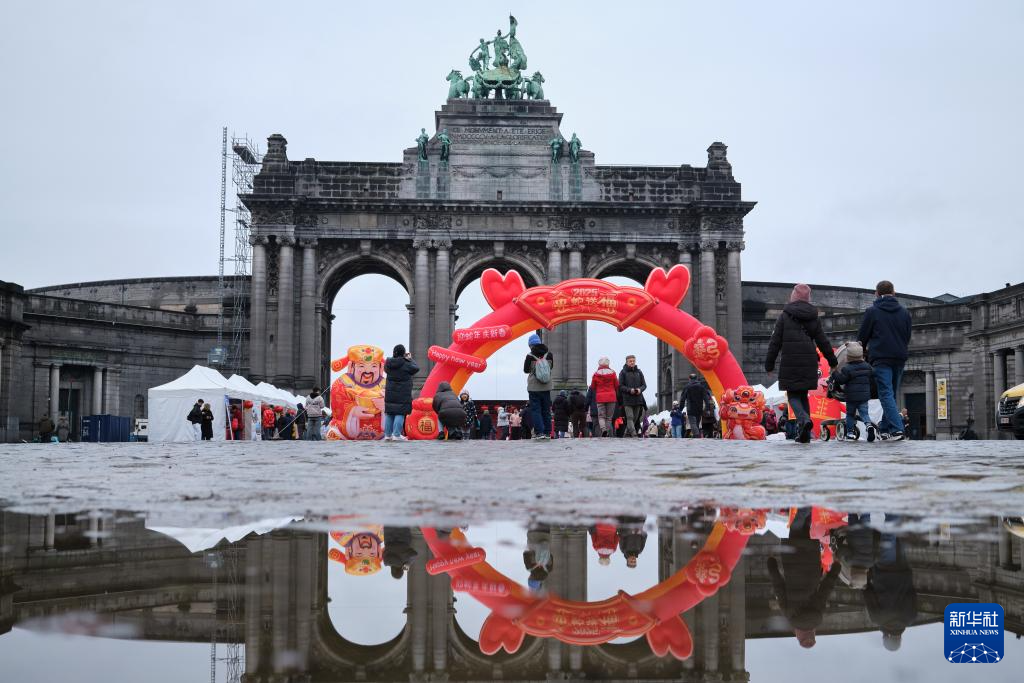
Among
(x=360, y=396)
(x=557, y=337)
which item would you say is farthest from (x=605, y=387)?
(x=557, y=337)

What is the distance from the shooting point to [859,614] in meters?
2.39

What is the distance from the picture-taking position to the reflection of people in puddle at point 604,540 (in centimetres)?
326

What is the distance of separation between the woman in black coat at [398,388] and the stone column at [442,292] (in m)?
28.9

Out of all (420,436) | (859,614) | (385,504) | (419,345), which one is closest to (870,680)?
(859,614)

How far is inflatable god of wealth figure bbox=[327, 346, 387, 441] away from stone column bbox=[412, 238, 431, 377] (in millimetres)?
21908

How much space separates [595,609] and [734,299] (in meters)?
47.1

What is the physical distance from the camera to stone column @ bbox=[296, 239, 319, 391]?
47000 millimetres

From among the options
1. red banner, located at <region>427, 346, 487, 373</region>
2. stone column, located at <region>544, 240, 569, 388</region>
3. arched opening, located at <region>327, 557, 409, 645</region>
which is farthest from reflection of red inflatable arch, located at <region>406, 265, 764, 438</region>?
arched opening, located at <region>327, 557, 409, 645</region>

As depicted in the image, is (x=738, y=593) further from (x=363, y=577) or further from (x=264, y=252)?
(x=264, y=252)

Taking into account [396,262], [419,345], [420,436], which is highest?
[396,262]

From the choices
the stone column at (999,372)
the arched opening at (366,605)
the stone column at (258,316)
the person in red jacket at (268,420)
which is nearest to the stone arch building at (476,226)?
the stone column at (258,316)

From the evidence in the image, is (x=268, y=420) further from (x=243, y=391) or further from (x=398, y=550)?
(x=398, y=550)

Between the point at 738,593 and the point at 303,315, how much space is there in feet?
151

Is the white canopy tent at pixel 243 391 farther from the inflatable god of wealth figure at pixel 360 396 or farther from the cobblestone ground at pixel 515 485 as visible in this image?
the cobblestone ground at pixel 515 485
